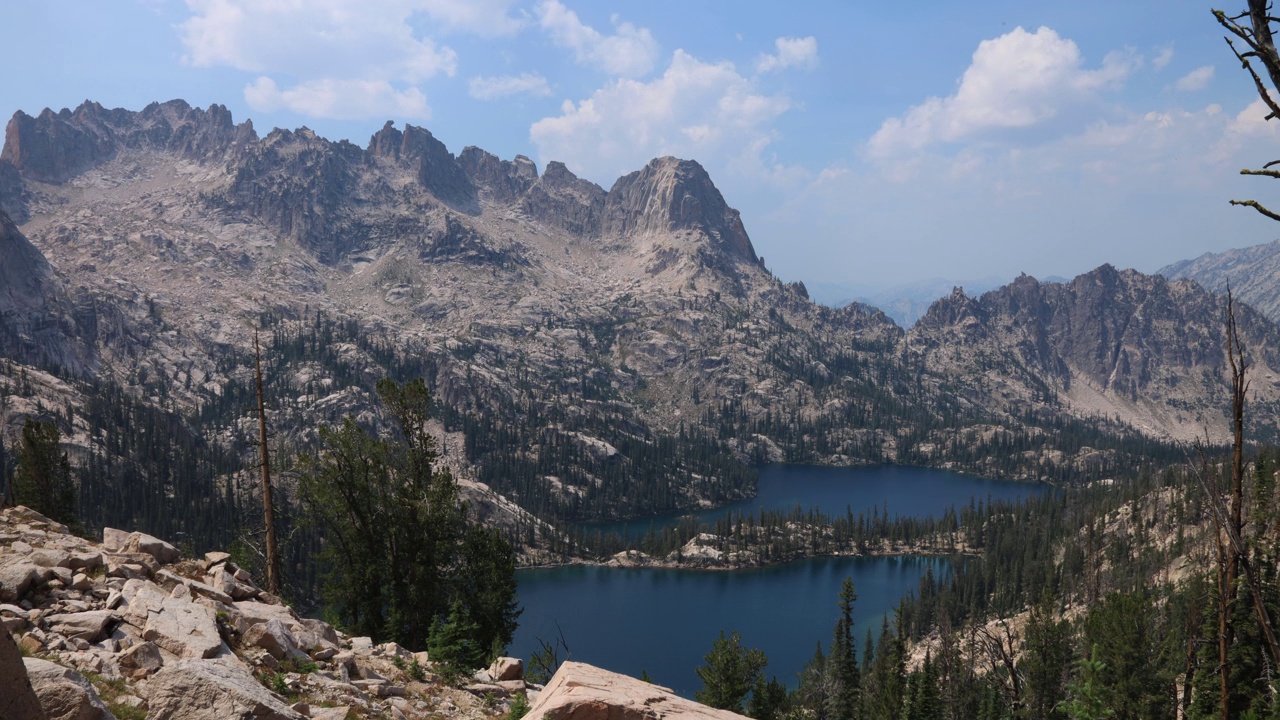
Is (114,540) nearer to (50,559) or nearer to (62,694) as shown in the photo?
(50,559)

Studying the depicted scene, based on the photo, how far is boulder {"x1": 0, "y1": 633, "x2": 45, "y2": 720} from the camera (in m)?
8.54

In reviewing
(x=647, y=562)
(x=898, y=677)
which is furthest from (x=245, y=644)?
(x=647, y=562)

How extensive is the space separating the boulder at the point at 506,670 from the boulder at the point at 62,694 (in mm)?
14630

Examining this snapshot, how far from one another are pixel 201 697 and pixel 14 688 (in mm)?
3365

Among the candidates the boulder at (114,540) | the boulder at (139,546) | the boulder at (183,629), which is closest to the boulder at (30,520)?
the boulder at (114,540)

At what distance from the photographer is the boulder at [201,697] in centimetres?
1145

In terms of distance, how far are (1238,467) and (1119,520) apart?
194470 mm

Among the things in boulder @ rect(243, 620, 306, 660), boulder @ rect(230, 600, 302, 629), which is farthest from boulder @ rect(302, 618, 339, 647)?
boulder @ rect(243, 620, 306, 660)

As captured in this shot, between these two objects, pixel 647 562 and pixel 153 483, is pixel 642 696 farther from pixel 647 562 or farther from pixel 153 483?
pixel 153 483

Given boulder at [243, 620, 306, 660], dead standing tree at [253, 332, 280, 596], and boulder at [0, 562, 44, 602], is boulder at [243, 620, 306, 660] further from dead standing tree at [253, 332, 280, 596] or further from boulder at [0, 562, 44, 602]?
dead standing tree at [253, 332, 280, 596]

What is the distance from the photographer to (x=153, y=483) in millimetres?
167750

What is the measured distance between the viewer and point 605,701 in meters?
13.7

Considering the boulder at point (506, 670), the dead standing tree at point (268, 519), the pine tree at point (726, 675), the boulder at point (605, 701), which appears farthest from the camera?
the pine tree at point (726, 675)

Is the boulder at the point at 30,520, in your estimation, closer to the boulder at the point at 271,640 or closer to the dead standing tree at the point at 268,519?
the dead standing tree at the point at 268,519
